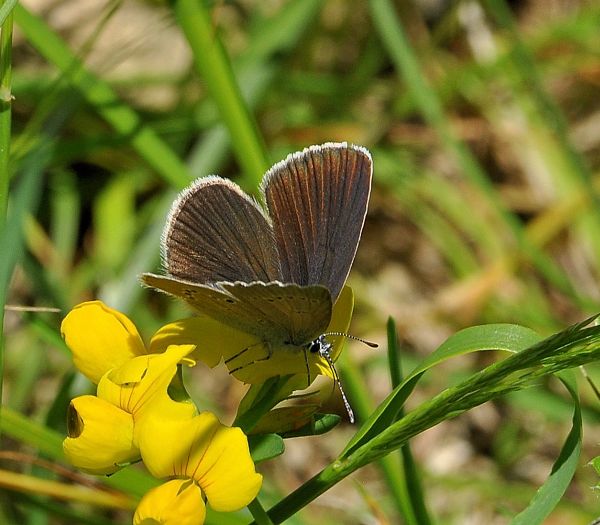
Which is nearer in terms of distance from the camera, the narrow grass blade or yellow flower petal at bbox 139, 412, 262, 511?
yellow flower petal at bbox 139, 412, 262, 511

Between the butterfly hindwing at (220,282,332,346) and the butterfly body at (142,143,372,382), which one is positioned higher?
the butterfly body at (142,143,372,382)

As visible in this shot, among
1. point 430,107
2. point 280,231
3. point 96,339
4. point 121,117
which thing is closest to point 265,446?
point 96,339

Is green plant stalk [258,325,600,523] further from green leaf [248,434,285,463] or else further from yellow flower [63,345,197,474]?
yellow flower [63,345,197,474]

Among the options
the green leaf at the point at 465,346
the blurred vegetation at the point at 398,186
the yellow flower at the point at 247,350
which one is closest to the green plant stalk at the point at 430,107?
the blurred vegetation at the point at 398,186

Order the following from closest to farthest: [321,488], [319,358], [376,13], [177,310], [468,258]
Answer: [321,488]
[319,358]
[376,13]
[177,310]
[468,258]

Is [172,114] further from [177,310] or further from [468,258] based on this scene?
[468,258]

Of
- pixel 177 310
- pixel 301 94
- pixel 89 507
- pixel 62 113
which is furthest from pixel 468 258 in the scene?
pixel 62 113

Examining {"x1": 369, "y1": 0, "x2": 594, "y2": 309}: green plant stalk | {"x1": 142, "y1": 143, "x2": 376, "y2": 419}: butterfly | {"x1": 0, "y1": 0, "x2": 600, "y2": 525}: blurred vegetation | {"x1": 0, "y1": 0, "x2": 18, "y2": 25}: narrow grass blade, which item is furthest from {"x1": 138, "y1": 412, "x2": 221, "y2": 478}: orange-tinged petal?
{"x1": 369, "y1": 0, "x2": 594, "y2": 309}: green plant stalk

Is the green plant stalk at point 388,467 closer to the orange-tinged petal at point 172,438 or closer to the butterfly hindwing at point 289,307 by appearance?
the butterfly hindwing at point 289,307
